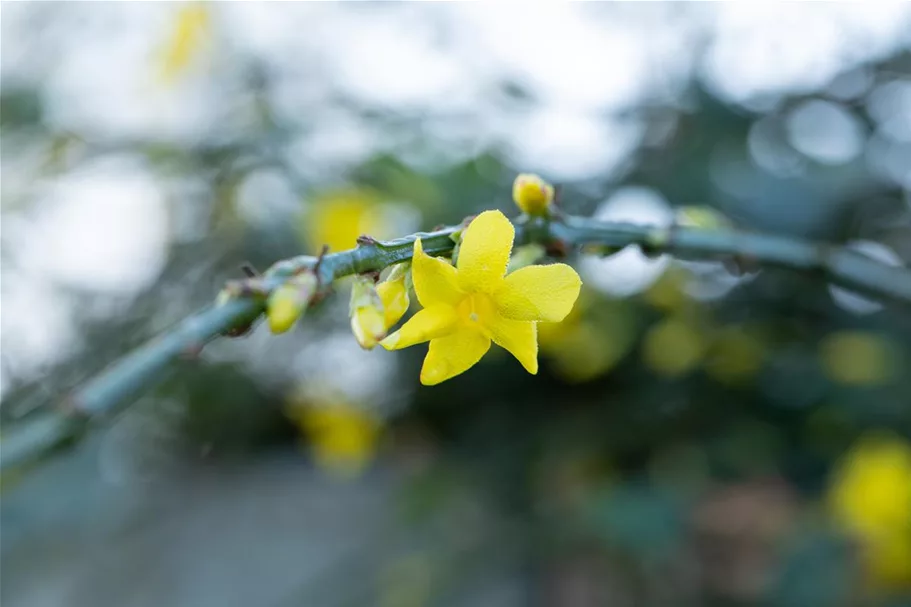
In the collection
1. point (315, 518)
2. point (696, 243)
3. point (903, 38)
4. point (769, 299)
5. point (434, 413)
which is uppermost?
point (696, 243)

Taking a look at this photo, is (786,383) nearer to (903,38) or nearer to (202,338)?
(903,38)

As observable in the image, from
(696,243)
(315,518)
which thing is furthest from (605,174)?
(315,518)

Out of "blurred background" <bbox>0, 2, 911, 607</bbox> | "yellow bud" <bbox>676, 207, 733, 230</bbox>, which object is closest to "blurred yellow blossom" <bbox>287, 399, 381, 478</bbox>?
"blurred background" <bbox>0, 2, 911, 607</bbox>

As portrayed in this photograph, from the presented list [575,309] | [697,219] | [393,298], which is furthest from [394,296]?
[575,309]

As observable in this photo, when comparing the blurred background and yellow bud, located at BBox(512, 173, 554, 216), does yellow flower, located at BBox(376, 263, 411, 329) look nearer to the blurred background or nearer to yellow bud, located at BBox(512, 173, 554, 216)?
yellow bud, located at BBox(512, 173, 554, 216)

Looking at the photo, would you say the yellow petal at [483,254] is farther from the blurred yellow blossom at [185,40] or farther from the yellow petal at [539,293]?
the blurred yellow blossom at [185,40]

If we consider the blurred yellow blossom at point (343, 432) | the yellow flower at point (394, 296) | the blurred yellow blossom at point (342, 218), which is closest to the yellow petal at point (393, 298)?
the yellow flower at point (394, 296)
